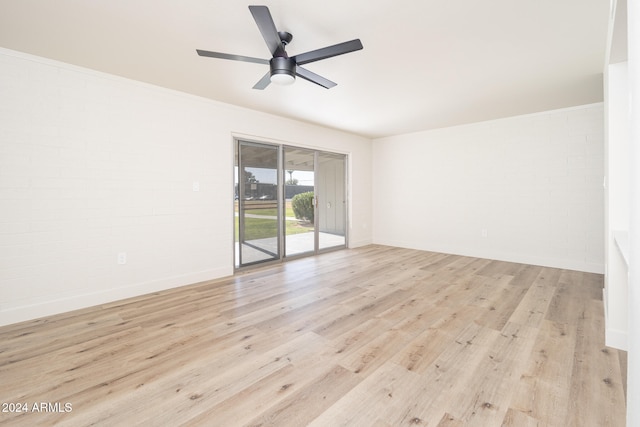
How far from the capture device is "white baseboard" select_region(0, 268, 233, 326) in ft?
8.64

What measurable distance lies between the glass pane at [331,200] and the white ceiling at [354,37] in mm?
1960

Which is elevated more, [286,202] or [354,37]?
[354,37]

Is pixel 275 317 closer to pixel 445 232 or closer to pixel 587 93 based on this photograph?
pixel 445 232

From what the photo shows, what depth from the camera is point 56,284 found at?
2.84 meters

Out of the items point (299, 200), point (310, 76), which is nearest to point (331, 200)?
point (299, 200)

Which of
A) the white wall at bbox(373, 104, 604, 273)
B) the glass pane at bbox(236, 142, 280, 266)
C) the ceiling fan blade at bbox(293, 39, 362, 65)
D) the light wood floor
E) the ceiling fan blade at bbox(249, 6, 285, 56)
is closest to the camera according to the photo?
the light wood floor

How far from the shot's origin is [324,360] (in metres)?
1.99

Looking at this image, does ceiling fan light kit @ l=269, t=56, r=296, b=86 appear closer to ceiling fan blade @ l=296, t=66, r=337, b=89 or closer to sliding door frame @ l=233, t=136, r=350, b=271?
ceiling fan blade @ l=296, t=66, r=337, b=89

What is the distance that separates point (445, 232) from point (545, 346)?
3.62 metres

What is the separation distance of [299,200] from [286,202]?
44cm

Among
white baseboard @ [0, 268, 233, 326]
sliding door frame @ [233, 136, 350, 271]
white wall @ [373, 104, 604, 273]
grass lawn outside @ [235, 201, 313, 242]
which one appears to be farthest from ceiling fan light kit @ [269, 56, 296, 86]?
white wall @ [373, 104, 604, 273]

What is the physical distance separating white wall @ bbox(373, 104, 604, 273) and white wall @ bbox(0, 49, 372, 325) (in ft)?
11.9

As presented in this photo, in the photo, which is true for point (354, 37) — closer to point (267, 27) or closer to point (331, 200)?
point (267, 27)

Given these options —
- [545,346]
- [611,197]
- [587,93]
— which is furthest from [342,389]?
[587,93]
